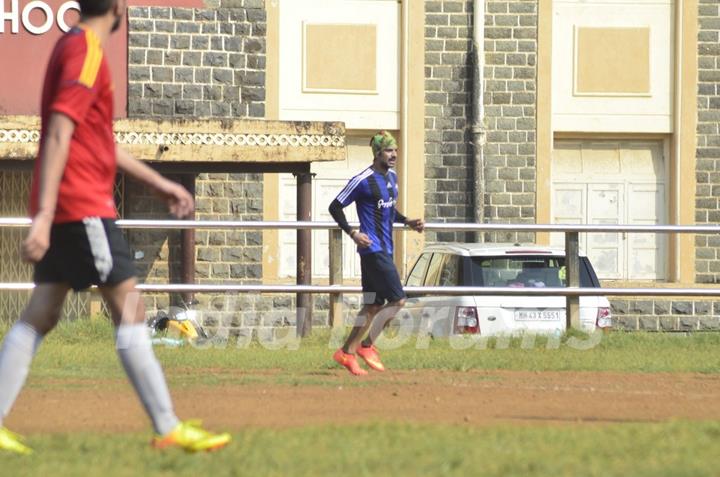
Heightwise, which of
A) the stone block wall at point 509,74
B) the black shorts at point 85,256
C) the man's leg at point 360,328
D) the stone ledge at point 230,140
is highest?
the stone block wall at point 509,74

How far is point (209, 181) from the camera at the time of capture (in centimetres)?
2338

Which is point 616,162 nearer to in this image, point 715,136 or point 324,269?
point 715,136

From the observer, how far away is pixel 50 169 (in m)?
6.33

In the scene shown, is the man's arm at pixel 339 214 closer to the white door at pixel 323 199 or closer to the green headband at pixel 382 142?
the green headband at pixel 382 142

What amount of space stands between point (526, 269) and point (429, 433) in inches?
339

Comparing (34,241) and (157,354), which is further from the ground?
(34,241)

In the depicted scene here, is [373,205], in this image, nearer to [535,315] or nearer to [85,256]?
[535,315]

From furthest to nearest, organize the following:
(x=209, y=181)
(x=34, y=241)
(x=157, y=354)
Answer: (x=209, y=181) → (x=157, y=354) → (x=34, y=241)

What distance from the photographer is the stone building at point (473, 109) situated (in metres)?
23.2

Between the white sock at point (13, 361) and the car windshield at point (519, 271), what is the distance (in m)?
9.40

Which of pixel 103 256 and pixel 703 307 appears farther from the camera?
pixel 703 307

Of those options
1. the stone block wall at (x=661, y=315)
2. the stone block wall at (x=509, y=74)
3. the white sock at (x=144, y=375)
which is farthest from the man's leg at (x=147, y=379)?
the stone block wall at (x=661, y=315)

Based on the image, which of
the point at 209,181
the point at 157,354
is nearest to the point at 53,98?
the point at 157,354

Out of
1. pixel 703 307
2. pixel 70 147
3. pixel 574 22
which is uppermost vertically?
pixel 574 22
